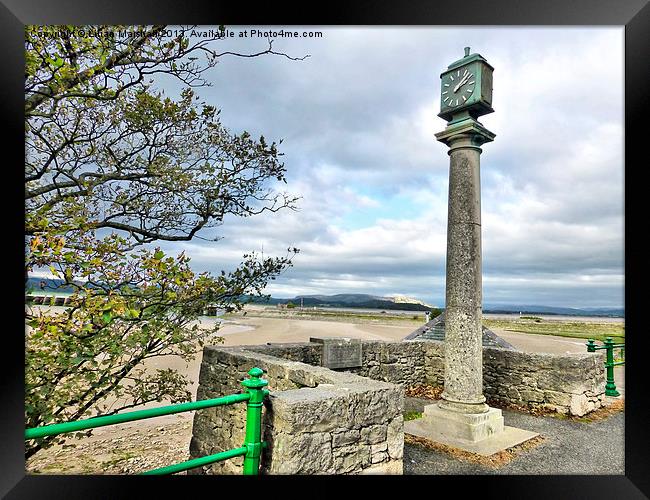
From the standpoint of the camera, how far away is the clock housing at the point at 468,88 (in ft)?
16.1

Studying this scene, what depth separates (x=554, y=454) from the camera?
182 inches

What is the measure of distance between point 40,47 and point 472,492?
4671mm

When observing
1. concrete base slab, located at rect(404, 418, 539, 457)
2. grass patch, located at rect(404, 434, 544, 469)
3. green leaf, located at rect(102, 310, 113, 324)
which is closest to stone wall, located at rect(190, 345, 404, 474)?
green leaf, located at rect(102, 310, 113, 324)

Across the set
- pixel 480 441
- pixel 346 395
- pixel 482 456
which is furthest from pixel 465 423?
pixel 346 395

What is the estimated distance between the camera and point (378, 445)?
3064mm

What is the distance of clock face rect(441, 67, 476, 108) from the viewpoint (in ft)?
16.3

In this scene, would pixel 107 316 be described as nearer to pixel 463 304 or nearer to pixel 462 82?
pixel 463 304

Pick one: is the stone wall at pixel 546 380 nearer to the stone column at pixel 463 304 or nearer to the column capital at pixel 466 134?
the stone column at pixel 463 304

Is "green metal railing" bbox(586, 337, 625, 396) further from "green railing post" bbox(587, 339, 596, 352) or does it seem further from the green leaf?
the green leaf

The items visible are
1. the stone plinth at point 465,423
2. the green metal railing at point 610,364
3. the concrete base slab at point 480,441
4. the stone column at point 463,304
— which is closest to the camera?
the concrete base slab at point 480,441
